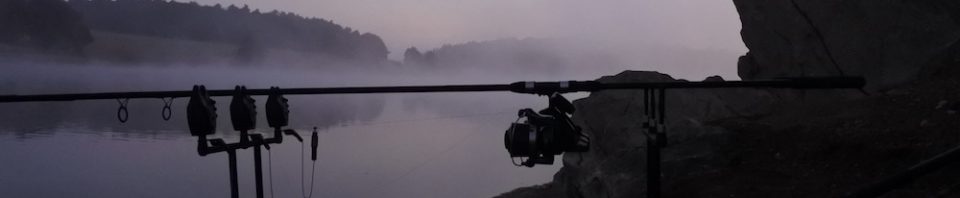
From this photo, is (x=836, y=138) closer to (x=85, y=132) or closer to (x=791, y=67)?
(x=791, y=67)

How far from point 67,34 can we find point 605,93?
118894 mm

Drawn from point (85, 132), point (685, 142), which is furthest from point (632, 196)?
point (85, 132)

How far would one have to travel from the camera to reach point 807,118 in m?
8.34

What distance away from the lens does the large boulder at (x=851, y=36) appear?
8727mm

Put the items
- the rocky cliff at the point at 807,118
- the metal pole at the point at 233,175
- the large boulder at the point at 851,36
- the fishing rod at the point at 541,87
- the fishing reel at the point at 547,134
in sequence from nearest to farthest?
the fishing rod at the point at 541,87
the fishing reel at the point at 547,134
the metal pole at the point at 233,175
the rocky cliff at the point at 807,118
the large boulder at the point at 851,36

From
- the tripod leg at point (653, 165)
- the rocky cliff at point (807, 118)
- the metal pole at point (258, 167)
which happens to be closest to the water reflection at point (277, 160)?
the rocky cliff at point (807, 118)

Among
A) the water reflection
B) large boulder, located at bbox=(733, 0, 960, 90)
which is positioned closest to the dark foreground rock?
large boulder, located at bbox=(733, 0, 960, 90)

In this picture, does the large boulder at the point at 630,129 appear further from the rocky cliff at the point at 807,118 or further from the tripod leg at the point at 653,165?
the tripod leg at the point at 653,165

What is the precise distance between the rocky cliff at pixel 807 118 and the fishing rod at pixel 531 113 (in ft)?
6.98

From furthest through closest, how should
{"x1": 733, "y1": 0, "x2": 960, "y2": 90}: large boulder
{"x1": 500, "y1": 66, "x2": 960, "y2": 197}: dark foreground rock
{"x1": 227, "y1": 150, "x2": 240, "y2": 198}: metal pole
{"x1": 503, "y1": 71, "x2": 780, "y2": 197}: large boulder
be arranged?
{"x1": 733, "y1": 0, "x2": 960, "y2": 90}: large boulder
{"x1": 503, "y1": 71, "x2": 780, "y2": 197}: large boulder
{"x1": 500, "y1": 66, "x2": 960, "y2": 197}: dark foreground rock
{"x1": 227, "y1": 150, "x2": 240, "y2": 198}: metal pole

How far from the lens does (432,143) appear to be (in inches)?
1722

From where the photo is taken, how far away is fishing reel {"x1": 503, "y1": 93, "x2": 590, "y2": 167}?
3656 mm

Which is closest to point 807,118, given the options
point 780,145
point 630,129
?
point 780,145

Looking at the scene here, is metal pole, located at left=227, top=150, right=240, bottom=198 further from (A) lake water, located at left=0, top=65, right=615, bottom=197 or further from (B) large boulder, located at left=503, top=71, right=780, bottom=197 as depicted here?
(A) lake water, located at left=0, top=65, right=615, bottom=197
